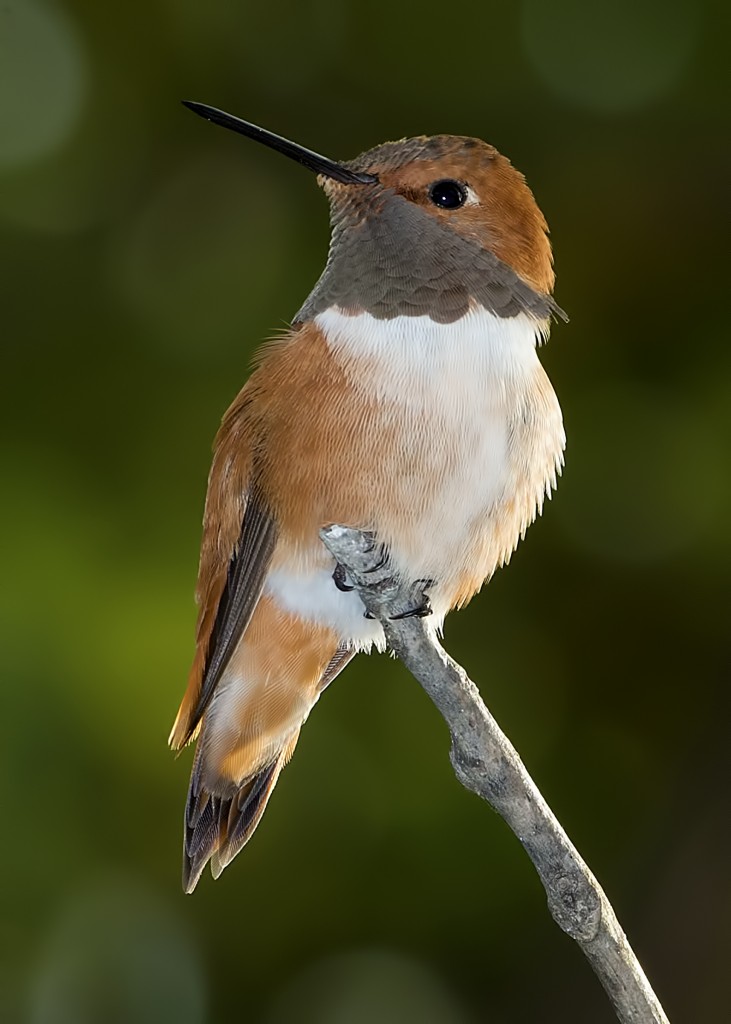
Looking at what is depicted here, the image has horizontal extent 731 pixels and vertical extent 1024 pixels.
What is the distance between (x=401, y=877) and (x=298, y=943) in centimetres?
29

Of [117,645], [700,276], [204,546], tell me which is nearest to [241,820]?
[204,546]

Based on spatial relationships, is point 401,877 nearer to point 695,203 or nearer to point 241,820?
point 241,820

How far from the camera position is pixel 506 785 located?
5.55 ft

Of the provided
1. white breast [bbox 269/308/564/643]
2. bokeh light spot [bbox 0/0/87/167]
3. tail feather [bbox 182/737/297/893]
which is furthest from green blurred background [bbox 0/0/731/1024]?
white breast [bbox 269/308/564/643]

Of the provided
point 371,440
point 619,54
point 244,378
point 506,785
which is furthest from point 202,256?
point 506,785

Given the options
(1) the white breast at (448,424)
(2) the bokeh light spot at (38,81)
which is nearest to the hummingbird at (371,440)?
(1) the white breast at (448,424)

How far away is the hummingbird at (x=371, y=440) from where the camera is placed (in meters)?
1.90

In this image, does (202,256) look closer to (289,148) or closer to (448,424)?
(289,148)

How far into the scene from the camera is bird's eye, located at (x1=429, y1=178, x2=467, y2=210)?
2039 mm

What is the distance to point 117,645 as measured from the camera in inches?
114

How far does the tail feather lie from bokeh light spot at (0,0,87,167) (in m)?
1.63

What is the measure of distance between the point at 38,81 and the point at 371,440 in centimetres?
169

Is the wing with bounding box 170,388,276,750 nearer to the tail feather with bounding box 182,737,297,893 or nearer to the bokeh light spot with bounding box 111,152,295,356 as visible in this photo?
the tail feather with bounding box 182,737,297,893

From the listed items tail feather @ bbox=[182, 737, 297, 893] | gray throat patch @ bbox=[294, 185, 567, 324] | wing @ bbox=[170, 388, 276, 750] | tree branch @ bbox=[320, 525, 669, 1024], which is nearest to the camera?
tree branch @ bbox=[320, 525, 669, 1024]
